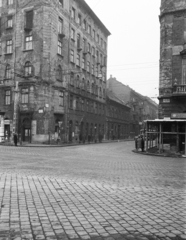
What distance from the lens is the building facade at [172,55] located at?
26.3 metres

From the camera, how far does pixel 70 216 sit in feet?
16.4

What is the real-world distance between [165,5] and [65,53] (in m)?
17.0

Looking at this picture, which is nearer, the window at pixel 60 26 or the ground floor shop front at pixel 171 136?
the ground floor shop front at pixel 171 136

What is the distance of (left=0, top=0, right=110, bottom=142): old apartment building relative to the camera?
114ft

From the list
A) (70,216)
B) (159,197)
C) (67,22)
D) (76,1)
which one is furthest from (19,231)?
(76,1)

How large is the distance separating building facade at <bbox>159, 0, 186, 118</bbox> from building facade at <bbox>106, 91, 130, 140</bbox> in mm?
30669

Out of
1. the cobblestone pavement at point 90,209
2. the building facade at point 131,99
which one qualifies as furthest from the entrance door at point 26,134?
the building facade at point 131,99

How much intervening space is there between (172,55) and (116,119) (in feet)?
121

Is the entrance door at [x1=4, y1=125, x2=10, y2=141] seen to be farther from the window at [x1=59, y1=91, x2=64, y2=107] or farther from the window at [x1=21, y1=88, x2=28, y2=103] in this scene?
the window at [x1=59, y1=91, x2=64, y2=107]

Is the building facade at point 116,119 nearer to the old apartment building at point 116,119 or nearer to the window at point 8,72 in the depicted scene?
the old apartment building at point 116,119

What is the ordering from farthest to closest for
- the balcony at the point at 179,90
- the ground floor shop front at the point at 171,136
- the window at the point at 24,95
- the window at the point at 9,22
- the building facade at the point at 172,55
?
1. the window at the point at 9,22
2. the window at the point at 24,95
3. the building facade at the point at 172,55
4. the balcony at the point at 179,90
5. the ground floor shop front at the point at 171,136

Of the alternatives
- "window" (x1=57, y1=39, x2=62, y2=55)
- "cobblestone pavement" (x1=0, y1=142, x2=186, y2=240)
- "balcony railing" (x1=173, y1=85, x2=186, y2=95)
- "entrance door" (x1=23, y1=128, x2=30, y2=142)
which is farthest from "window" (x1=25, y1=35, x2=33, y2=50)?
"cobblestone pavement" (x1=0, y1=142, x2=186, y2=240)

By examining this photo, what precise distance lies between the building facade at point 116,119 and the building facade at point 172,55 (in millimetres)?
30669

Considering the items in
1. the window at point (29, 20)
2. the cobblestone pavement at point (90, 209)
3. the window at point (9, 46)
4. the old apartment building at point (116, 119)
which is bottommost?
the cobblestone pavement at point (90, 209)
